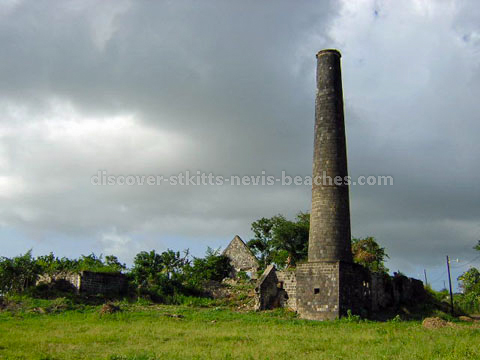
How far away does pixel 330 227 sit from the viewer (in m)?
19.2

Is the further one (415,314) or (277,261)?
(277,261)

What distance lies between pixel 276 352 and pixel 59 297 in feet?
45.7

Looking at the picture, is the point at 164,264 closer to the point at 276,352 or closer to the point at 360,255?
the point at 360,255

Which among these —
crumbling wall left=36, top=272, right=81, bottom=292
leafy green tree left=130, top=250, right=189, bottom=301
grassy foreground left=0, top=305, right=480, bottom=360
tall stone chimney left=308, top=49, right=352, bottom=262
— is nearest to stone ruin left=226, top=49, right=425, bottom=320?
tall stone chimney left=308, top=49, right=352, bottom=262

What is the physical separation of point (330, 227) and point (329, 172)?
2.32 metres

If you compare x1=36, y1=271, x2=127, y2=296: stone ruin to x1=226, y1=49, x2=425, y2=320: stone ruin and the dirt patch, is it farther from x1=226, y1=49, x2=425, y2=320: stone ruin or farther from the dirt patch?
x1=226, y1=49, x2=425, y2=320: stone ruin

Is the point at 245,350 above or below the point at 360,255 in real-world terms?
below

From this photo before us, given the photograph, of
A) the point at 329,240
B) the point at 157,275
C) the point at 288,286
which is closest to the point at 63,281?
the point at 157,275

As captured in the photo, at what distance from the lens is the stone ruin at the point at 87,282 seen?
23031mm

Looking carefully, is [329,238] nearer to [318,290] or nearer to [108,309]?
[318,290]

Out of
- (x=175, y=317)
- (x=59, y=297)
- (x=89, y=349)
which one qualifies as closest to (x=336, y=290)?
(x=175, y=317)

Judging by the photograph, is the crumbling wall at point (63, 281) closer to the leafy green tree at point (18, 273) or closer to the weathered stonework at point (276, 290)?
the leafy green tree at point (18, 273)

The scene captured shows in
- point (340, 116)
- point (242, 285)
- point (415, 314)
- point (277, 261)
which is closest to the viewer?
point (340, 116)

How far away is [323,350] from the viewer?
1115 cm
